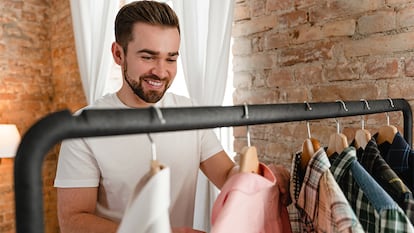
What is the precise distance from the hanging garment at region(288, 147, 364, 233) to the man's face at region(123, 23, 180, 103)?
21.8 inches

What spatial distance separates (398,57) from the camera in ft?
4.30

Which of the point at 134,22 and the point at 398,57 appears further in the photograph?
the point at 398,57

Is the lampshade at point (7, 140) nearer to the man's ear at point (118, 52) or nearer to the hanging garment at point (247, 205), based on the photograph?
the man's ear at point (118, 52)

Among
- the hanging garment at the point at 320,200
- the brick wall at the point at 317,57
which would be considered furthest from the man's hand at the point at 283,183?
the brick wall at the point at 317,57

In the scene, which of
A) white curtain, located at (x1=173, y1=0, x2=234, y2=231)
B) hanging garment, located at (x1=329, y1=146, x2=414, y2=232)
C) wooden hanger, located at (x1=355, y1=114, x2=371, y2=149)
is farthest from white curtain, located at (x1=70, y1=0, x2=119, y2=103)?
hanging garment, located at (x1=329, y1=146, x2=414, y2=232)

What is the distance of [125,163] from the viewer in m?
1.17

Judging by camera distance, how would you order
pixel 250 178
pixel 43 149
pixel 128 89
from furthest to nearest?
pixel 128 89
pixel 250 178
pixel 43 149

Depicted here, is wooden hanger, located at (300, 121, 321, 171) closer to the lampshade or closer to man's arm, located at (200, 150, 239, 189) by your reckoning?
man's arm, located at (200, 150, 239, 189)

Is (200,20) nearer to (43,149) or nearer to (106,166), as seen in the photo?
(106,166)

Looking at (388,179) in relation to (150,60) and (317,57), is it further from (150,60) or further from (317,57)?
(317,57)

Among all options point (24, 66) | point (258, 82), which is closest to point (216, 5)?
point (258, 82)

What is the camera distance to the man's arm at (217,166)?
1.26m

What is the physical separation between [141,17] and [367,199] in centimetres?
83

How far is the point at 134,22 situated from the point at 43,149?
Answer: 2.78ft
